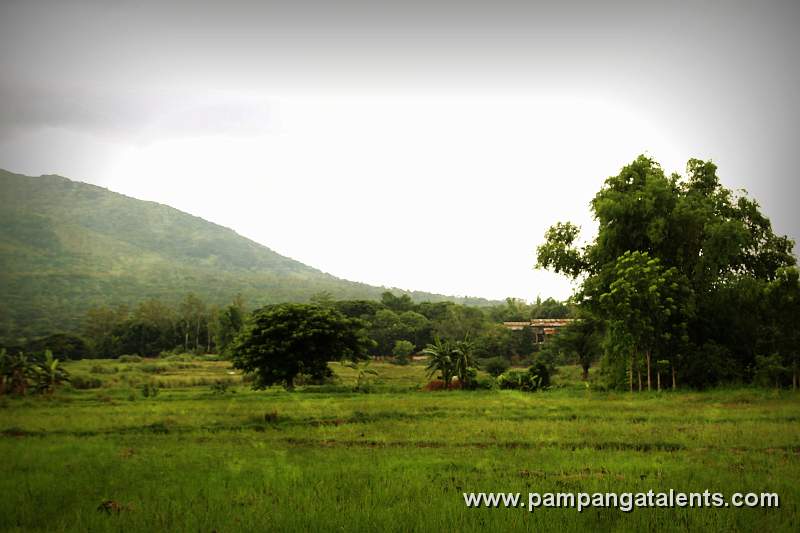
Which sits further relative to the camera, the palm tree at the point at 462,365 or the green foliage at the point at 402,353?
the green foliage at the point at 402,353

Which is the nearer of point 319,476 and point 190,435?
point 319,476

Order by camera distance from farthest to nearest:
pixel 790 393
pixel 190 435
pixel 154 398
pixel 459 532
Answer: pixel 154 398 < pixel 790 393 < pixel 190 435 < pixel 459 532

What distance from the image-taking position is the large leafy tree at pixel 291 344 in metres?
34.5

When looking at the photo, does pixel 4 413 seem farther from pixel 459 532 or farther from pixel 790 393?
pixel 790 393

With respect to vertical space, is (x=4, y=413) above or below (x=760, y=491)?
below

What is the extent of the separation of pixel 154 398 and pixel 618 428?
2264 centimetres

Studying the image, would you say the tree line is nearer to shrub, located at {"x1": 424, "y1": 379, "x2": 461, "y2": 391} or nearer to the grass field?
shrub, located at {"x1": 424, "y1": 379, "x2": 461, "y2": 391}

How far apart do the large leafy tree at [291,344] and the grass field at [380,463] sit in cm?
1021

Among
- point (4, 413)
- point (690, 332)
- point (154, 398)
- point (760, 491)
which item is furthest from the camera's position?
point (690, 332)

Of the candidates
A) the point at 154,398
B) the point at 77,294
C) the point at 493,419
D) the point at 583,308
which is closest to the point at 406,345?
the point at 583,308

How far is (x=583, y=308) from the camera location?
3425cm

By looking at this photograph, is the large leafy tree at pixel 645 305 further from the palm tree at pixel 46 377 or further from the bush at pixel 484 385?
the palm tree at pixel 46 377

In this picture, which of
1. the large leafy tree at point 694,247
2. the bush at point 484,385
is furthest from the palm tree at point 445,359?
the large leafy tree at point 694,247

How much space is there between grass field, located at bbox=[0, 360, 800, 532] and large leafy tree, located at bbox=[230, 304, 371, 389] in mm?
10213
